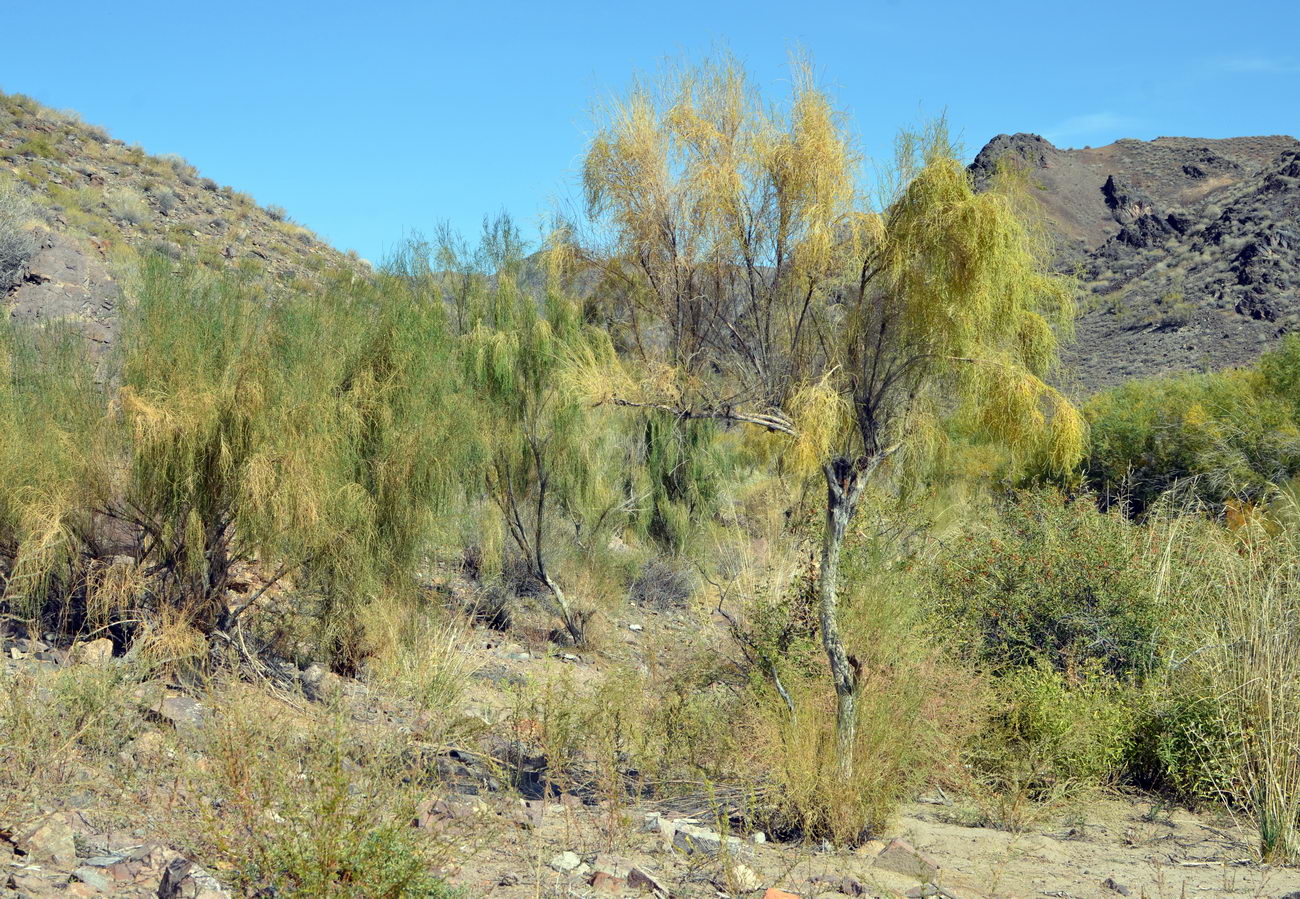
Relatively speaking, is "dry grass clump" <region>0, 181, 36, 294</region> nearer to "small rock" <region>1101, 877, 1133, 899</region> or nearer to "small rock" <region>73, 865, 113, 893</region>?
"small rock" <region>73, 865, 113, 893</region>

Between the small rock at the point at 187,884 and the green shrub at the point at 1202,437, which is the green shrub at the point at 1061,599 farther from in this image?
the green shrub at the point at 1202,437

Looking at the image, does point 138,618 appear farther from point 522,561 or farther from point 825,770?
point 522,561

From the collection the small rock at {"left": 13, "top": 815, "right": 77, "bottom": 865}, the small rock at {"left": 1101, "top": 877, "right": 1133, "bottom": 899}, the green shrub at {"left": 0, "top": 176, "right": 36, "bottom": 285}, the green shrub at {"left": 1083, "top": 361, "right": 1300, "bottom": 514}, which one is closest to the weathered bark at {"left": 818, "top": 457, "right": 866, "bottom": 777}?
the small rock at {"left": 1101, "top": 877, "right": 1133, "bottom": 899}

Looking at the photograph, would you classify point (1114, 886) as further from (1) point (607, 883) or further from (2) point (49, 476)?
(2) point (49, 476)

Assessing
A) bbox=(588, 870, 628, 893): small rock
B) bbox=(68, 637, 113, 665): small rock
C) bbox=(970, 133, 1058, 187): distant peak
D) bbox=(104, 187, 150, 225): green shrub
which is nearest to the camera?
bbox=(588, 870, 628, 893): small rock

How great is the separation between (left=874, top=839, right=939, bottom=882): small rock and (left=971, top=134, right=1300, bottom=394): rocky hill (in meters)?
22.6

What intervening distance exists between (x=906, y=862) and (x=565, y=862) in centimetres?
209

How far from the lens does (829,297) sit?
8.54 metres

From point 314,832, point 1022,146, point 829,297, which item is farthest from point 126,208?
point 1022,146

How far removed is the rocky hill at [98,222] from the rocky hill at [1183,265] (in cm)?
2147

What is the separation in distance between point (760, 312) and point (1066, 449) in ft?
8.12

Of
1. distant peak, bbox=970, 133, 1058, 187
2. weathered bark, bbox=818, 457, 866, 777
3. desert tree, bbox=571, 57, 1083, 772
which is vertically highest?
distant peak, bbox=970, 133, 1058, 187

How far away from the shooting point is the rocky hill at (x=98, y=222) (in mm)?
18766

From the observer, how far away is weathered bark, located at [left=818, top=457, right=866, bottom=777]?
25.0 ft
